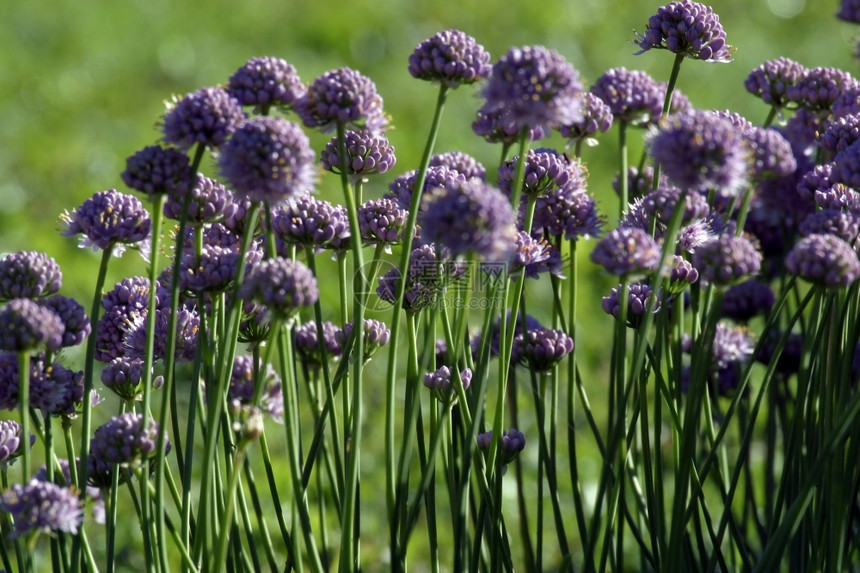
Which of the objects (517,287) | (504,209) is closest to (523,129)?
(504,209)

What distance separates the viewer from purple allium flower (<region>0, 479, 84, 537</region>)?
1.11 metres

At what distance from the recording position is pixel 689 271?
1.46 metres

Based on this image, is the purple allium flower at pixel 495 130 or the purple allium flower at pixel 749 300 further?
the purple allium flower at pixel 749 300

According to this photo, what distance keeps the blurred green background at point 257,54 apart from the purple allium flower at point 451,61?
2189mm

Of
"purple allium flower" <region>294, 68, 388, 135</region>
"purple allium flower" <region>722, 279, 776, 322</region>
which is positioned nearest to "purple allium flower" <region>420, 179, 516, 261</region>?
"purple allium flower" <region>294, 68, 388, 135</region>

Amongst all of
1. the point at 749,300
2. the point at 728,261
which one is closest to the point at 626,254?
the point at 728,261

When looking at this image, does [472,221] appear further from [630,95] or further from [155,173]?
[630,95]

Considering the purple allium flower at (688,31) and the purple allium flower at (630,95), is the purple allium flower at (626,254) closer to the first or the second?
the purple allium flower at (688,31)

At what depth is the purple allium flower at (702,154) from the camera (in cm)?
111

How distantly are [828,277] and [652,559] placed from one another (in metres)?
0.56

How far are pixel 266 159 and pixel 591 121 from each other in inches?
28.4

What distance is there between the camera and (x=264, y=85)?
127cm

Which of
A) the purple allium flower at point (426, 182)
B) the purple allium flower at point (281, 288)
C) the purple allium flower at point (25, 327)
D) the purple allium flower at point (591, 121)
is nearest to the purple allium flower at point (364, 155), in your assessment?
the purple allium flower at point (426, 182)

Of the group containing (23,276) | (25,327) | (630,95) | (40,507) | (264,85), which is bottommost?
(40,507)
